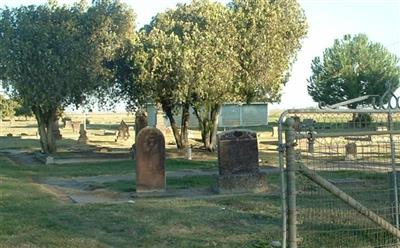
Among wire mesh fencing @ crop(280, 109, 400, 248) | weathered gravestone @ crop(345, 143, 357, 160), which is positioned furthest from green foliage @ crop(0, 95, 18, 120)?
wire mesh fencing @ crop(280, 109, 400, 248)

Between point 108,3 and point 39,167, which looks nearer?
point 39,167

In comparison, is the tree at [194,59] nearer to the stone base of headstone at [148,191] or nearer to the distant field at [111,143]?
the distant field at [111,143]

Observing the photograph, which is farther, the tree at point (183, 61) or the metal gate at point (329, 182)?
the tree at point (183, 61)

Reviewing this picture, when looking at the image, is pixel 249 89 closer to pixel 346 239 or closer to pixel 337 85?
pixel 346 239

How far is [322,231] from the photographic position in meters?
8.13

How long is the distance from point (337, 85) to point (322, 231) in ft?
194

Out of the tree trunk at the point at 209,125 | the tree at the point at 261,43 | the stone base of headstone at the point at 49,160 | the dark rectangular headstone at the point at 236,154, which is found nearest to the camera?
the dark rectangular headstone at the point at 236,154

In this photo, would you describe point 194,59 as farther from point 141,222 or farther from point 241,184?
point 141,222

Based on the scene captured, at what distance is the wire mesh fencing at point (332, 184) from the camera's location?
6.33 meters

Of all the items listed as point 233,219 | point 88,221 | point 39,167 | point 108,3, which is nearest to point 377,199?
point 233,219

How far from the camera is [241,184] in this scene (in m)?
14.1

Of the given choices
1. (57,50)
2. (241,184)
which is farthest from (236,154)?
(57,50)

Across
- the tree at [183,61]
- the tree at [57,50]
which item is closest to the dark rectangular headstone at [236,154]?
the tree at [183,61]

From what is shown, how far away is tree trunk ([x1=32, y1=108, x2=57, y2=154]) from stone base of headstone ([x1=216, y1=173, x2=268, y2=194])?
52.9 feet
